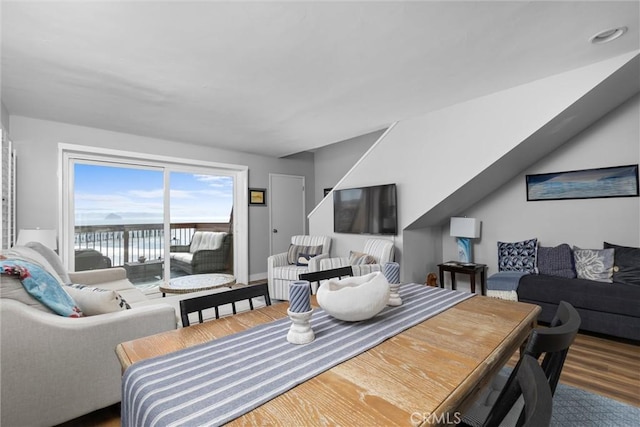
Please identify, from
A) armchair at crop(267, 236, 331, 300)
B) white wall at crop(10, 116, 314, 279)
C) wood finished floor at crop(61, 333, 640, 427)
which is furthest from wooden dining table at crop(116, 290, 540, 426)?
white wall at crop(10, 116, 314, 279)

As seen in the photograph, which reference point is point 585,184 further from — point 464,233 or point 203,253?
point 203,253

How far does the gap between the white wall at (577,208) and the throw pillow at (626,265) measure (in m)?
0.28

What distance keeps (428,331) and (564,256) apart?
287 centimetres

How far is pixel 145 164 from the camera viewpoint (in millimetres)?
4219

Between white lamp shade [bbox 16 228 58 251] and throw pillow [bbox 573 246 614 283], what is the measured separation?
5.29m

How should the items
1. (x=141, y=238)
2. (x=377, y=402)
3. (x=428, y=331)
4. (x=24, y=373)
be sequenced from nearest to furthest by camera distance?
(x=377, y=402) → (x=428, y=331) → (x=24, y=373) → (x=141, y=238)

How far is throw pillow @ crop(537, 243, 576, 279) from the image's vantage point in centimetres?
301

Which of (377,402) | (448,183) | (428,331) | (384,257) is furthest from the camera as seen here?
(384,257)

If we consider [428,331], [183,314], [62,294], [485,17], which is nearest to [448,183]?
[485,17]

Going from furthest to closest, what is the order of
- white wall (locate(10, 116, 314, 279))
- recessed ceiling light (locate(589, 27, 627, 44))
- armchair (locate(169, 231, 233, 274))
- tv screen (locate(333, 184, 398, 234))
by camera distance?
armchair (locate(169, 231, 233, 274)) → tv screen (locate(333, 184, 398, 234)) → white wall (locate(10, 116, 314, 279)) → recessed ceiling light (locate(589, 27, 627, 44))

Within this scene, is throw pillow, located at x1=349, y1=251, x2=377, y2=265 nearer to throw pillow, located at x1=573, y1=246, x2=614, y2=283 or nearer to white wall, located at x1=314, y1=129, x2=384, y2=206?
throw pillow, located at x1=573, y1=246, x2=614, y2=283

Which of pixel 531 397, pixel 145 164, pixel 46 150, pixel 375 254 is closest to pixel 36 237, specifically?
pixel 46 150

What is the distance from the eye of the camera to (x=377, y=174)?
3965mm

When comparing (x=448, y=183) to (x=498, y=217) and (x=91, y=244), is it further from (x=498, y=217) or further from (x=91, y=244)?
(x=91, y=244)
